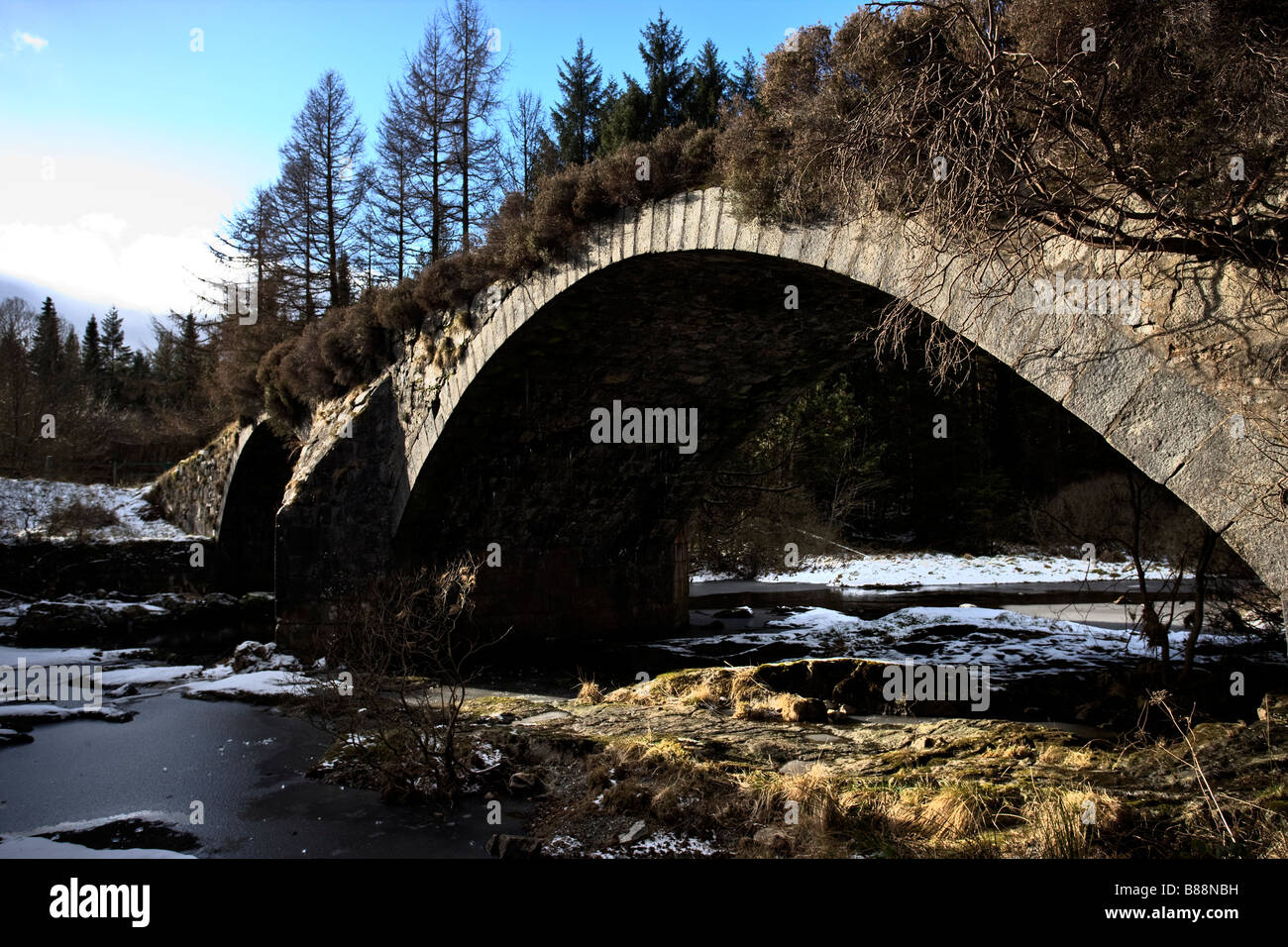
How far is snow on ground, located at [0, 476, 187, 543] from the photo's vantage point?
754 inches

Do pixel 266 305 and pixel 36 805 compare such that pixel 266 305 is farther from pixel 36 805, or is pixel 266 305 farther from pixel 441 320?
pixel 36 805

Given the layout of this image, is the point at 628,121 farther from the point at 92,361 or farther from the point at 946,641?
the point at 92,361

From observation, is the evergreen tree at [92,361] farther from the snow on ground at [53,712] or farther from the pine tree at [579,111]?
the snow on ground at [53,712]

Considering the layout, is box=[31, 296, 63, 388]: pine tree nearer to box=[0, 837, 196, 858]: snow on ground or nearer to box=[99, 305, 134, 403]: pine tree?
box=[99, 305, 134, 403]: pine tree

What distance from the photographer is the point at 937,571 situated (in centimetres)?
2088

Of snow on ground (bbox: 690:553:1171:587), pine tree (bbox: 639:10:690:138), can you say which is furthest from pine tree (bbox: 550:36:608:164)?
snow on ground (bbox: 690:553:1171:587)

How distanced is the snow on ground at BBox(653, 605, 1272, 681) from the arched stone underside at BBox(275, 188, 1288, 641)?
6.44ft

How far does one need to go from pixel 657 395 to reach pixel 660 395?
37 mm

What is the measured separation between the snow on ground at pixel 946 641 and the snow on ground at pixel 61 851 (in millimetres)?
6802

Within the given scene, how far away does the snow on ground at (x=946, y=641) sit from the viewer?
916 centimetres

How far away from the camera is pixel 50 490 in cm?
2112

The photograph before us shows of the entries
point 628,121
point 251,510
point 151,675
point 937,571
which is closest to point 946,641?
point 151,675
